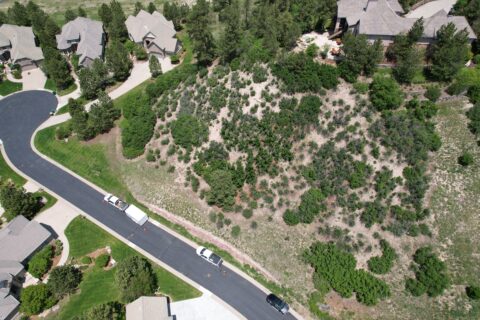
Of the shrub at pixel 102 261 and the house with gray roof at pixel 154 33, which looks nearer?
the shrub at pixel 102 261

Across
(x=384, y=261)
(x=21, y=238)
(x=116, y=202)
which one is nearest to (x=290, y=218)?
(x=384, y=261)

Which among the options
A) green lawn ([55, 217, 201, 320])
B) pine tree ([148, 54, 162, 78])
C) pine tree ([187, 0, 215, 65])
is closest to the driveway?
green lawn ([55, 217, 201, 320])

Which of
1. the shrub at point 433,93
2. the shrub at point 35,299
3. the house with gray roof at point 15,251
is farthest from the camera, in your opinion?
the shrub at point 433,93

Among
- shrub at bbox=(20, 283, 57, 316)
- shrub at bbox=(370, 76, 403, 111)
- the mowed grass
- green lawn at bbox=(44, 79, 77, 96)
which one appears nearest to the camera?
shrub at bbox=(20, 283, 57, 316)

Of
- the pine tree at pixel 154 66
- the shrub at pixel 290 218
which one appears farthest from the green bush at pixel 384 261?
the pine tree at pixel 154 66

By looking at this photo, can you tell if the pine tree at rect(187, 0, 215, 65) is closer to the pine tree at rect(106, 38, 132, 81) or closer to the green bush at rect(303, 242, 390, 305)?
the pine tree at rect(106, 38, 132, 81)

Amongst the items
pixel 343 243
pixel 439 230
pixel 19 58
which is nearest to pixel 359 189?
pixel 343 243

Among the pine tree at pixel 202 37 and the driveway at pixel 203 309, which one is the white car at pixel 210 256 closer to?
the driveway at pixel 203 309
